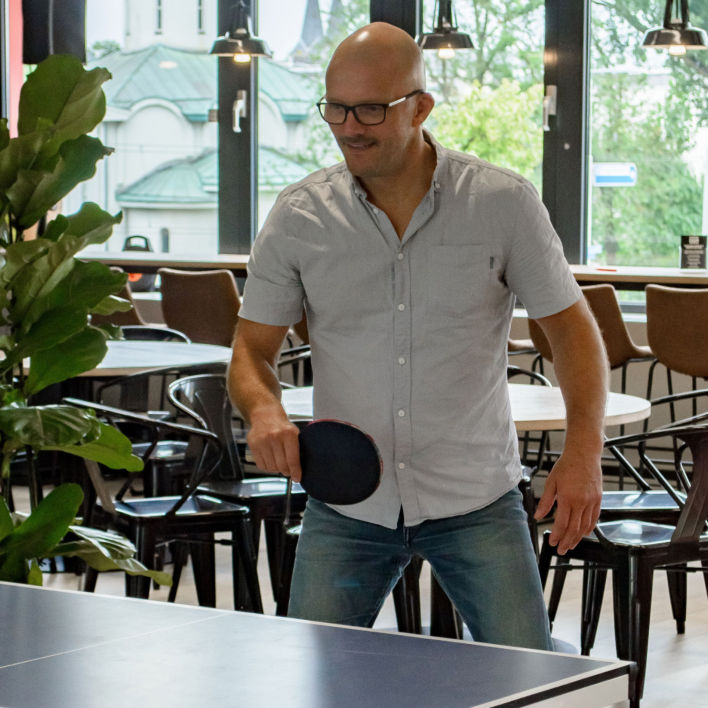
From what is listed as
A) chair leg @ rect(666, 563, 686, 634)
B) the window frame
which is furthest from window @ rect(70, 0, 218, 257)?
chair leg @ rect(666, 563, 686, 634)

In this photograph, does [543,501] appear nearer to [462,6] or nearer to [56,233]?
[56,233]

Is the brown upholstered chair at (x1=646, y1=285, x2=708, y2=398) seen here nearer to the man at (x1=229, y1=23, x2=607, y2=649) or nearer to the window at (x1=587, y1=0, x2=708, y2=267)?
the window at (x1=587, y1=0, x2=708, y2=267)

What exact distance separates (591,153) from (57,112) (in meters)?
4.87

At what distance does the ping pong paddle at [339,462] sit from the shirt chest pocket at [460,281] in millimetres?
391

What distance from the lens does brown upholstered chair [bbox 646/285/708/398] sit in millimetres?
5773

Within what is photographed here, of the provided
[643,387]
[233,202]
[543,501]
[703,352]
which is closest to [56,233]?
[543,501]

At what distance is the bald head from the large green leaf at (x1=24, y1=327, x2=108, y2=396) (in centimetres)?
124

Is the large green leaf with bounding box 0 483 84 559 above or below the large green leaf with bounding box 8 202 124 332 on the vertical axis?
below

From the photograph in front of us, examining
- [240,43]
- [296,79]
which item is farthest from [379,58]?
[296,79]

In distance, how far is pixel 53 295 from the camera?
127 inches

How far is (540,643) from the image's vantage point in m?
2.27

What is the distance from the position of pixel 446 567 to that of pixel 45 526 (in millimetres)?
1177

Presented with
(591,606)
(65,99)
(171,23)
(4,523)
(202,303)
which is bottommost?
(591,606)

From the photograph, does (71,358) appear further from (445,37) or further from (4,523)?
(445,37)
